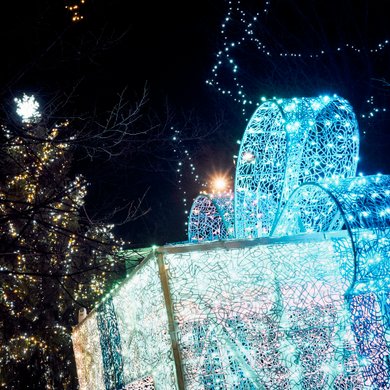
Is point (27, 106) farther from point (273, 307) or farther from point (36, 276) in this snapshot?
point (273, 307)

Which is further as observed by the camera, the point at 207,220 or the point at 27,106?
the point at 27,106

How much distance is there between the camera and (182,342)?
14.4 ft

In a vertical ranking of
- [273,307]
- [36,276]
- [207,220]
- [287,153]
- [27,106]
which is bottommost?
[273,307]

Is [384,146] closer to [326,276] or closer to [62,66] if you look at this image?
[326,276]

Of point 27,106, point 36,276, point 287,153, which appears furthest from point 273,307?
point 36,276

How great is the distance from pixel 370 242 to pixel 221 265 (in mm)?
1529

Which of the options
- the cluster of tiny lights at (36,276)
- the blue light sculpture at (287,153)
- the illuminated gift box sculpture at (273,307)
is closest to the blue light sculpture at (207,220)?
the blue light sculpture at (287,153)

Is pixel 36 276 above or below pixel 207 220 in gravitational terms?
below

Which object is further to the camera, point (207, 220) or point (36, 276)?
point (36, 276)

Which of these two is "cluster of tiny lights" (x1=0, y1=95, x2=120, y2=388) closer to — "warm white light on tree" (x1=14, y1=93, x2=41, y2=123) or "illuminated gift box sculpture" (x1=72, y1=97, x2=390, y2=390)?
"warm white light on tree" (x1=14, y1=93, x2=41, y2=123)

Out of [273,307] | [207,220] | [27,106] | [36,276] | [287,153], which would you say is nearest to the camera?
[273,307]

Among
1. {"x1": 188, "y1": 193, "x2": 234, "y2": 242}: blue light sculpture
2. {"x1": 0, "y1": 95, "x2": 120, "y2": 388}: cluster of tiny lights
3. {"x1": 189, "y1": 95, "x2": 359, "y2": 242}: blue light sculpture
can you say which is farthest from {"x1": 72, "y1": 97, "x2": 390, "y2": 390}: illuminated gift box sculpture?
{"x1": 0, "y1": 95, "x2": 120, "y2": 388}: cluster of tiny lights

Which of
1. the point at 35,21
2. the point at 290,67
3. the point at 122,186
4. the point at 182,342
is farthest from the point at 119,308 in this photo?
the point at 122,186

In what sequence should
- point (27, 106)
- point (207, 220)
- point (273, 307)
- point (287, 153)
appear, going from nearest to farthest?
point (273, 307) < point (287, 153) < point (207, 220) < point (27, 106)
